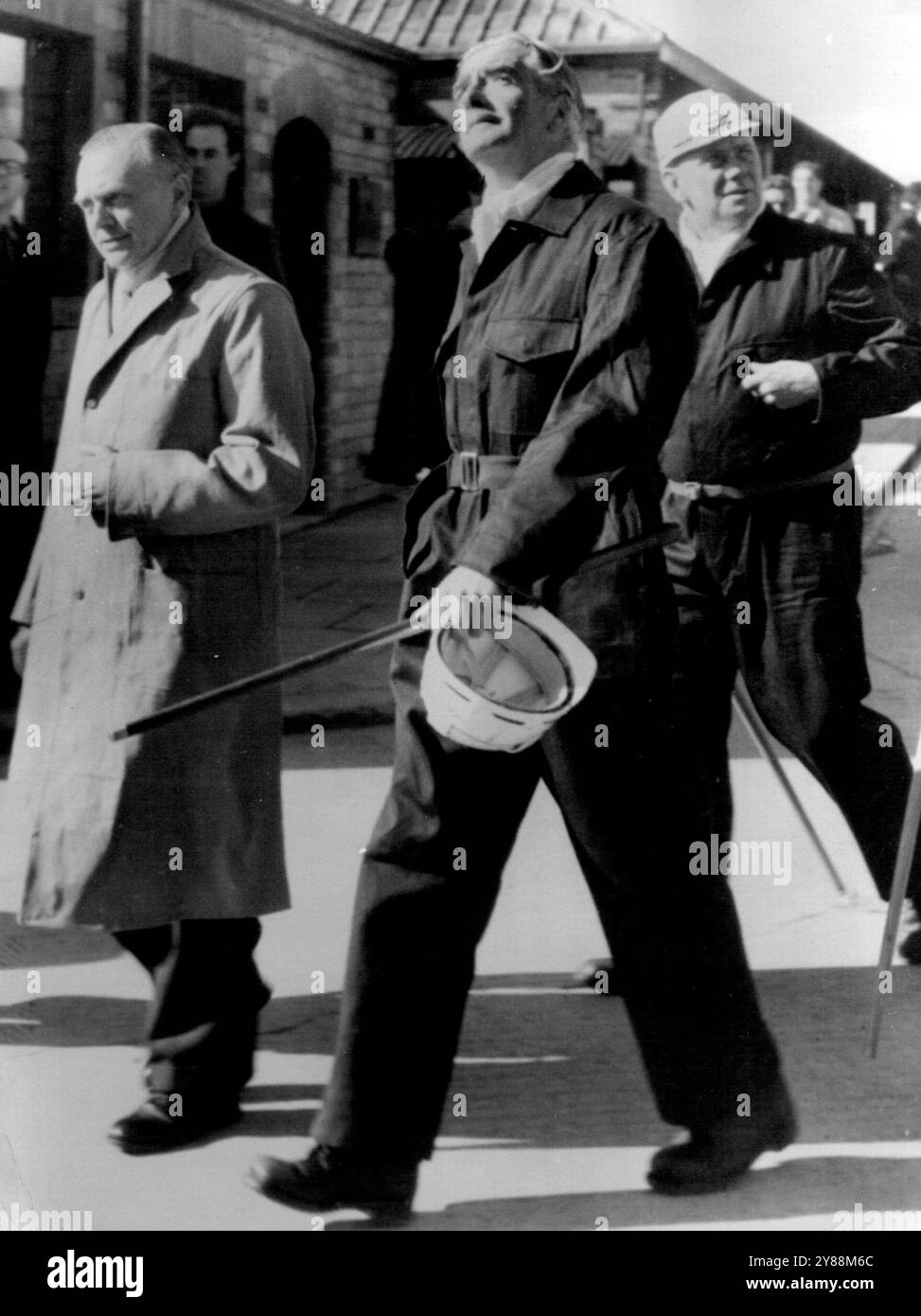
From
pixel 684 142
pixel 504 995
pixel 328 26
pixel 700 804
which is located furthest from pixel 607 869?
pixel 328 26

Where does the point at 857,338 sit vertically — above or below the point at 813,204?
below

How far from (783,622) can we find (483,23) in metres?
1.22

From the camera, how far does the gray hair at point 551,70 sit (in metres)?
2.74

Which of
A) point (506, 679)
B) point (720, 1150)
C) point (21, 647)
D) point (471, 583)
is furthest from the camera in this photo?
point (21, 647)

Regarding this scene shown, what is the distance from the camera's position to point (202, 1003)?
303cm

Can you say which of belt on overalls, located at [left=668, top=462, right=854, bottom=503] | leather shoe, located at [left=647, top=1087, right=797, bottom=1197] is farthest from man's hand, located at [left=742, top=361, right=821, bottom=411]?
leather shoe, located at [left=647, top=1087, right=797, bottom=1197]

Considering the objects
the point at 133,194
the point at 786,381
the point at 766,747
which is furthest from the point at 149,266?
the point at 766,747

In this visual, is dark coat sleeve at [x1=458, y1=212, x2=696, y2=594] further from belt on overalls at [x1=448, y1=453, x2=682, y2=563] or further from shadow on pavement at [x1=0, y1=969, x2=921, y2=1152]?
shadow on pavement at [x1=0, y1=969, x2=921, y2=1152]

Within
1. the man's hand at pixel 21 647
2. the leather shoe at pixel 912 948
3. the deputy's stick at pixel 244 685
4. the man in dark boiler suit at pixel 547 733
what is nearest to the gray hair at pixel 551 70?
the man in dark boiler suit at pixel 547 733

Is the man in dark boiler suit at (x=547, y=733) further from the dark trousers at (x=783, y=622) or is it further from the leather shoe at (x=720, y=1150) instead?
the dark trousers at (x=783, y=622)

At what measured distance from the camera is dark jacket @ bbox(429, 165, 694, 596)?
8.32 feet

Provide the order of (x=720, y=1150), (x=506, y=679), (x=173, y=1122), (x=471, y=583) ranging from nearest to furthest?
(x=471, y=583)
(x=506, y=679)
(x=720, y=1150)
(x=173, y=1122)

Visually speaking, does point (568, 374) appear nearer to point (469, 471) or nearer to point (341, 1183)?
point (469, 471)
